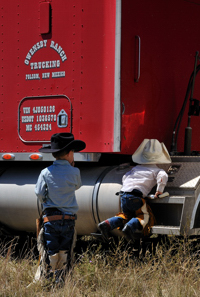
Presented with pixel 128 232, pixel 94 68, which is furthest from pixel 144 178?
pixel 94 68

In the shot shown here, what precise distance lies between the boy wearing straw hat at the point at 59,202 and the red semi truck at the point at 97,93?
93 cm

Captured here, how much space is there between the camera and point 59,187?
5.03m

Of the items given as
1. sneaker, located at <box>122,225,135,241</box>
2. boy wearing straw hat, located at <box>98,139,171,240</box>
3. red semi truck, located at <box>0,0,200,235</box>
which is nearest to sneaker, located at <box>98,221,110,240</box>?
boy wearing straw hat, located at <box>98,139,171,240</box>

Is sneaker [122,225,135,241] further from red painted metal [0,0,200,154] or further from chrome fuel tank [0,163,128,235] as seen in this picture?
red painted metal [0,0,200,154]

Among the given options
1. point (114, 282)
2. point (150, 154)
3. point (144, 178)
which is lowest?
point (114, 282)

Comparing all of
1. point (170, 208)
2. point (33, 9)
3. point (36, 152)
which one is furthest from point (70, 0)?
point (170, 208)

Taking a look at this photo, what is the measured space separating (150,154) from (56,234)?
1.46 meters

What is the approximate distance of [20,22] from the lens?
687 cm

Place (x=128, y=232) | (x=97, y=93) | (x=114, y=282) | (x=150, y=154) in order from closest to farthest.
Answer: (x=114, y=282), (x=128, y=232), (x=150, y=154), (x=97, y=93)

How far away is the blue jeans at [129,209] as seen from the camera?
18.1 feet

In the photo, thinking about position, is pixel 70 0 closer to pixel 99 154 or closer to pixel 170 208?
pixel 99 154

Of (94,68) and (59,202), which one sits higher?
(94,68)

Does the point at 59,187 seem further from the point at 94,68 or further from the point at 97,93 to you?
→ the point at 94,68

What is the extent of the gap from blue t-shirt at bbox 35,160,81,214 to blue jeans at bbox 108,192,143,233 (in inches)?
27.1
